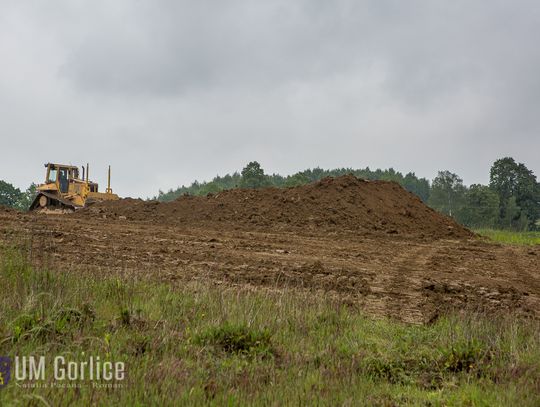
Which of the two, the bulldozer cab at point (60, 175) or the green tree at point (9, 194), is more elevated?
the green tree at point (9, 194)

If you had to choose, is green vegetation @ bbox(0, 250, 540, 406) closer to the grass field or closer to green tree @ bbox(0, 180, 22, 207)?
the grass field

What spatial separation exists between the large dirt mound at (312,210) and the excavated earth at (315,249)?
2.2 inches

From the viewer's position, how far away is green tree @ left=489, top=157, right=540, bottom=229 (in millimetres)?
66812

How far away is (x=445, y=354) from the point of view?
5129 mm

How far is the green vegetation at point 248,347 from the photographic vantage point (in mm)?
3852

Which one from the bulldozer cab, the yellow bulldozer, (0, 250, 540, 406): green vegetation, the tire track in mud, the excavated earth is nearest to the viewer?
(0, 250, 540, 406): green vegetation

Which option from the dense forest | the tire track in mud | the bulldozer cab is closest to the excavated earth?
the tire track in mud

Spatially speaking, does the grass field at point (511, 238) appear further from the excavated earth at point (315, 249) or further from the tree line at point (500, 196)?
the tree line at point (500, 196)

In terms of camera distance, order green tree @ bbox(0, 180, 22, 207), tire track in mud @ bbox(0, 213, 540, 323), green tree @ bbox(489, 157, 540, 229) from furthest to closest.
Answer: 1. green tree @ bbox(0, 180, 22, 207)
2. green tree @ bbox(489, 157, 540, 229)
3. tire track in mud @ bbox(0, 213, 540, 323)

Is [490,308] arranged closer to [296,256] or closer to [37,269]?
[296,256]

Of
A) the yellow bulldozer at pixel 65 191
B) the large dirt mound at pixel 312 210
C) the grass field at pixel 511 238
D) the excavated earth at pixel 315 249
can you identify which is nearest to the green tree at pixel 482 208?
the grass field at pixel 511 238

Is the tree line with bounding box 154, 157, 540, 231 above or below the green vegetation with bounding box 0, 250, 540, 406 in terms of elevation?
above

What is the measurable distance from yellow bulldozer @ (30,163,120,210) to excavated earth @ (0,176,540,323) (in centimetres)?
358

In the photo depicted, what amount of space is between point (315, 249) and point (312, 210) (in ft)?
25.5
